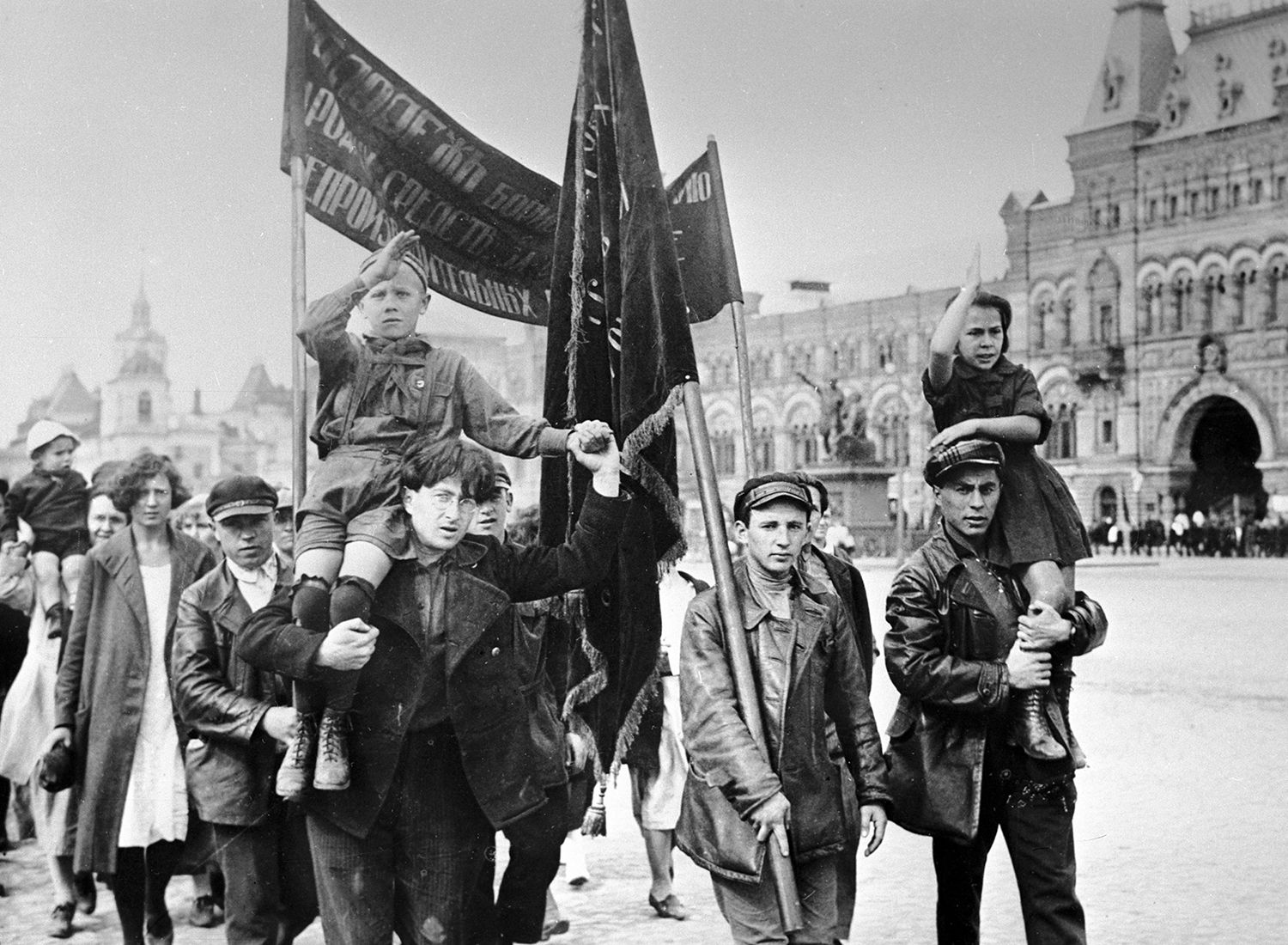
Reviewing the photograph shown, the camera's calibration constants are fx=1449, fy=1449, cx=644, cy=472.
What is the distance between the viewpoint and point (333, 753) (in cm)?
361

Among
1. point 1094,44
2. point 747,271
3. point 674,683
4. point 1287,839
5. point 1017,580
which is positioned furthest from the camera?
point 1094,44

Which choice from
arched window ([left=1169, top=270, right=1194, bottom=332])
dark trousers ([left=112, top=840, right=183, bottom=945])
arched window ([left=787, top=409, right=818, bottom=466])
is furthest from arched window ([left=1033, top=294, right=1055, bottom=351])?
dark trousers ([left=112, top=840, right=183, bottom=945])

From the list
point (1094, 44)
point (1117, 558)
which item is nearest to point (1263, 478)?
point (1117, 558)

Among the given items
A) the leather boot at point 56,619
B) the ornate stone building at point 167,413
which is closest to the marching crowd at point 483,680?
the leather boot at point 56,619

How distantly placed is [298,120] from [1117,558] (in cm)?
2890

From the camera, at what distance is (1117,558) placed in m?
31.2

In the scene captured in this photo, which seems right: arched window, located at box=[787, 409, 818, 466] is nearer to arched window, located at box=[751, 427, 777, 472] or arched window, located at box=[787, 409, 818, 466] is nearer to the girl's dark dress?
arched window, located at box=[751, 427, 777, 472]

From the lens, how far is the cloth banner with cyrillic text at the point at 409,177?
15.8 ft

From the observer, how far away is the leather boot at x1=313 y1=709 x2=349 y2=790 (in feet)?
11.8

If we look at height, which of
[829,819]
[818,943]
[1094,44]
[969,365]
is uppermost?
[1094,44]

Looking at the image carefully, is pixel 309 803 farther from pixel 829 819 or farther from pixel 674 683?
pixel 674 683

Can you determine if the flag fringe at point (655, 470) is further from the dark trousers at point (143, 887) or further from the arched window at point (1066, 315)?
the arched window at point (1066, 315)

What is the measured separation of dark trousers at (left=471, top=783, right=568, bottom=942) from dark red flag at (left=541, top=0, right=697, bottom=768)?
0.82m

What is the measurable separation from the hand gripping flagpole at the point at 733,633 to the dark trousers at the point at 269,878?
4.31 ft
